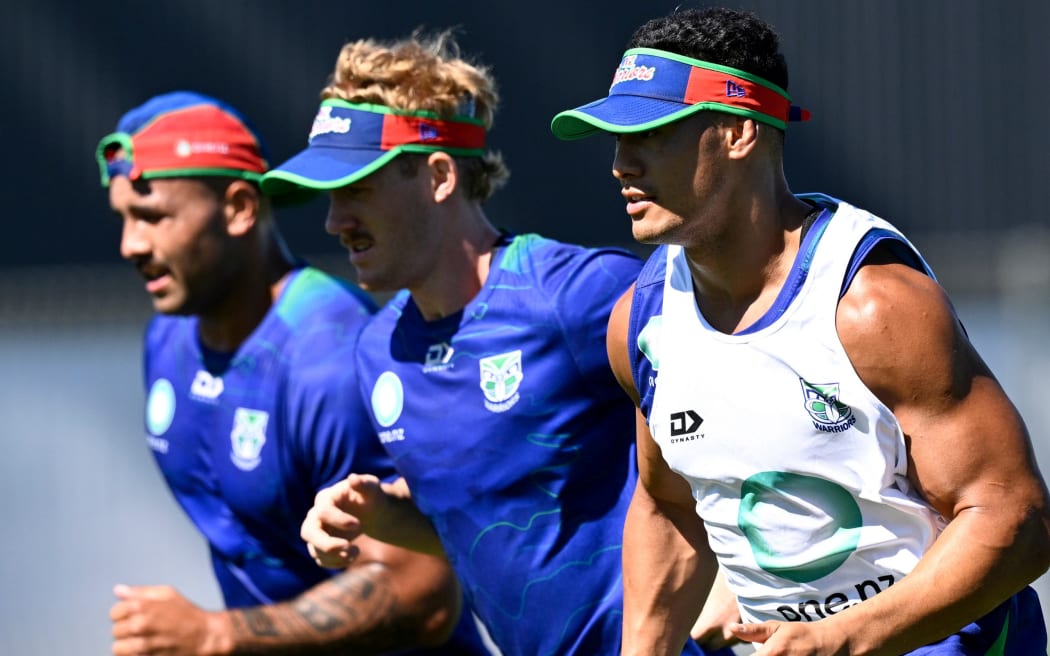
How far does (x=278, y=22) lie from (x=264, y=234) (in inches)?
173

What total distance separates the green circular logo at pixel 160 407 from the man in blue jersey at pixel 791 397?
93.3 inches

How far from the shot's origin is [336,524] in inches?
156

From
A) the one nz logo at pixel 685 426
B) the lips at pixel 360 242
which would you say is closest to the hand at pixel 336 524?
the lips at pixel 360 242

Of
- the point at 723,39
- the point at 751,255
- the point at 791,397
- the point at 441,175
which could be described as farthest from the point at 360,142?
the point at 791,397

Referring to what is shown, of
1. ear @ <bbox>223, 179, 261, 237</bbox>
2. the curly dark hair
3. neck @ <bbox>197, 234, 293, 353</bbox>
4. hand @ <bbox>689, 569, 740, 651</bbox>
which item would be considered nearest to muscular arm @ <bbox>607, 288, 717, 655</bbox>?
hand @ <bbox>689, 569, 740, 651</bbox>

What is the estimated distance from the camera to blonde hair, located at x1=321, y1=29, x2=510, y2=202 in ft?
15.0

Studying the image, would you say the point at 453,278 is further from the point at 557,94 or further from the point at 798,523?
the point at 557,94

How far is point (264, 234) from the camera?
547 centimetres

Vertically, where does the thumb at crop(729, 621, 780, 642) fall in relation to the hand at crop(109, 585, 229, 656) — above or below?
above

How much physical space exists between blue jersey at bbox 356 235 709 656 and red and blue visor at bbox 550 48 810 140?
87cm

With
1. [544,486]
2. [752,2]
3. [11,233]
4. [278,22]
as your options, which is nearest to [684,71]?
[544,486]

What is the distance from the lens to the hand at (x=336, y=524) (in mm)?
3953

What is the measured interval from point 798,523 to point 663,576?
51 cm

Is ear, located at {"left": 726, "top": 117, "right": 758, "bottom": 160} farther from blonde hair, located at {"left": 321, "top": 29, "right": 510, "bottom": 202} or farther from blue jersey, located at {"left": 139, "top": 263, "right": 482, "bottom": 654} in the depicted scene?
blue jersey, located at {"left": 139, "top": 263, "right": 482, "bottom": 654}
